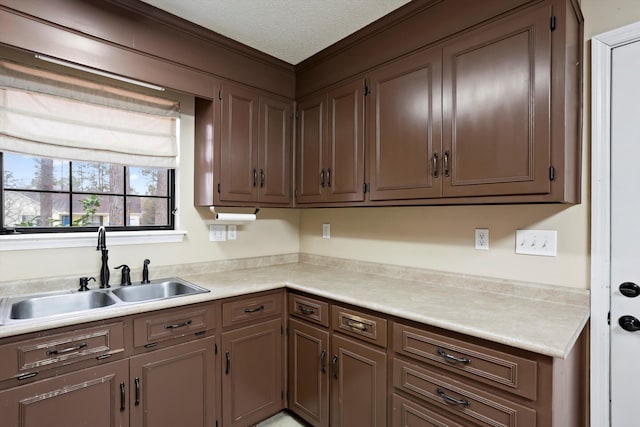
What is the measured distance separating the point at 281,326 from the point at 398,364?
869 mm

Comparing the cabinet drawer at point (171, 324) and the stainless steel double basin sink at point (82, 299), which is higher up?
the stainless steel double basin sink at point (82, 299)

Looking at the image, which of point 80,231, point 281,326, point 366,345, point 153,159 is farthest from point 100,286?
point 366,345

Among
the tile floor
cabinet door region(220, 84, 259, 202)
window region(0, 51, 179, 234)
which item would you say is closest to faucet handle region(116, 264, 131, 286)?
window region(0, 51, 179, 234)

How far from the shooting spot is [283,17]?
1.99 meters

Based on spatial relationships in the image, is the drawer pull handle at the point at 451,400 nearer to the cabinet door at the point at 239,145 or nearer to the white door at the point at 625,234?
the white door at the point at 625,234

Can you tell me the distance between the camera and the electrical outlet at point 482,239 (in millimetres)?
1870

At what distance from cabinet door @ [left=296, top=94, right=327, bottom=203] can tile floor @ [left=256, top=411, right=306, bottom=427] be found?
58.1 inches

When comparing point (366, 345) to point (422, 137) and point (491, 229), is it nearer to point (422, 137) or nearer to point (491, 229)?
point (491, 229)

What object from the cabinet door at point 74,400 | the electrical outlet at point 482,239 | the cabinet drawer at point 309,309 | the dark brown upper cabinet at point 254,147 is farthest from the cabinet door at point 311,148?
the cabinet door at point 74,400

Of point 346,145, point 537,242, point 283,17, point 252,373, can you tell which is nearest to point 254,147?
point 346,145

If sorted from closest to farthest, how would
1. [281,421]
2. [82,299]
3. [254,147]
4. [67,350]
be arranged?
[67,350] → [82,299] → [281,421] → [254,147]

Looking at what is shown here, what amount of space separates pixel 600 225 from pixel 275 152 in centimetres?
197

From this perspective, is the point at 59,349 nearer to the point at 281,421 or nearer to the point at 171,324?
the point at 171,324

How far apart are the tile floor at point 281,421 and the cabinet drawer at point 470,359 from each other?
41.5 inches
